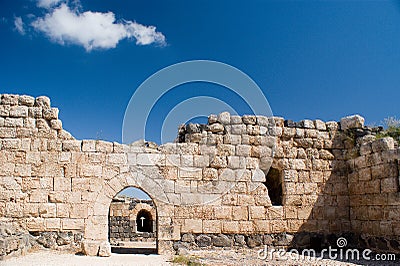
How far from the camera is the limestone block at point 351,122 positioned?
10.5m

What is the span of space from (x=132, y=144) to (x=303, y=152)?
430 centimetres

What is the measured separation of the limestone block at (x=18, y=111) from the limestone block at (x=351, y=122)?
778 centimetres

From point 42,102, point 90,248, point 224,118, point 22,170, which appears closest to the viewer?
point 90,248

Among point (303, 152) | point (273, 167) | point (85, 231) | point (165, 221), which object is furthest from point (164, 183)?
point (303, 152)

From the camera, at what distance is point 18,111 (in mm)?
8797

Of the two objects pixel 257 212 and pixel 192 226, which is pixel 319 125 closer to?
pixel 257 212

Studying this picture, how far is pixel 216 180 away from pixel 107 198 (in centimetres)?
253

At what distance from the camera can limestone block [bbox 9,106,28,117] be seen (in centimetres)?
877

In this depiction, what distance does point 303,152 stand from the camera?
33.7 ft

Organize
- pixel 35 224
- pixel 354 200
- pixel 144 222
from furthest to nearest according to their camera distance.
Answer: pixel 144 222
pixel 354 200
pixel 35 224

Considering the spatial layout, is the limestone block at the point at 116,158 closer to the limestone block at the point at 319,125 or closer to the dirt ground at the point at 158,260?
the dirt ground at the point at 158,260

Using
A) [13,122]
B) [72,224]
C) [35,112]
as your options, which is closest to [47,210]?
[72,224]

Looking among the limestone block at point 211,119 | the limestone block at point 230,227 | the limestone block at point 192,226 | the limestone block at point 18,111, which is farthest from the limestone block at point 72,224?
the limestone block at point 211,119

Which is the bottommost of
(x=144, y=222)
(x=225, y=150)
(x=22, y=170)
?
(x=144, y=222)
